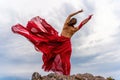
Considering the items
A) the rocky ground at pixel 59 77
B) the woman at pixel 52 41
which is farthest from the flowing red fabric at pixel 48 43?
the rocky ground at pixel 59 77

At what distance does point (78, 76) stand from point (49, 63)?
3.58 meters

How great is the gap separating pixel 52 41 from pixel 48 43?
0.71 ft

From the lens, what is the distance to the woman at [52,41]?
20.2 m

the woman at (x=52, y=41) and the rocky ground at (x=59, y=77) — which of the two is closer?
the rocky ground at (x=59, y=77)

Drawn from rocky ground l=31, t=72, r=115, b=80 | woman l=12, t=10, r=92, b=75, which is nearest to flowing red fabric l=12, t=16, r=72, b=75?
woman l=12, t=10, r=92, b=75

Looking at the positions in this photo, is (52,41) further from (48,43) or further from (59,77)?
(59,77)

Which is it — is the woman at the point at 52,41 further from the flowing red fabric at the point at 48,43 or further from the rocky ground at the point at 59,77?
the rocky ground at the point at 59,77

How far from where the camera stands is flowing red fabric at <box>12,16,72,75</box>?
66.3 feet

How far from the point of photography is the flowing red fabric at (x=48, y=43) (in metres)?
20.2

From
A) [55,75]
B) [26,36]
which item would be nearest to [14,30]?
[26,36]

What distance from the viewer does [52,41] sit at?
20.3 metres

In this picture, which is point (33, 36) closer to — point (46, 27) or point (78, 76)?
point (46, 27)

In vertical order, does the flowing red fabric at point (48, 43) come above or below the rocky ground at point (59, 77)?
above

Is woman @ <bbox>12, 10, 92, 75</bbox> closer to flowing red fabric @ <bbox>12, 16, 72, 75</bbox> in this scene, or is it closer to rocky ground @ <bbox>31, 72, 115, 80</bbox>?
flowing red fabric @ <bbox>12, 16, 72, 75</bbox>
